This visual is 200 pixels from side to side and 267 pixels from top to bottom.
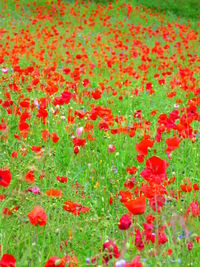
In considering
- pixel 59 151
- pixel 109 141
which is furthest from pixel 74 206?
pixel 109 141

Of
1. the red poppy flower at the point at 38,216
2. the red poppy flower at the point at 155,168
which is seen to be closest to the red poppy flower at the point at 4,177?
the red poppy flower at the point at 38,216

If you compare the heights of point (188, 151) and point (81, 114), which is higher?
point (81, 114)

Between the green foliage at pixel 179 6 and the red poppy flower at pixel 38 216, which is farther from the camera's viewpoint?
the green foliage at pixel 179 6

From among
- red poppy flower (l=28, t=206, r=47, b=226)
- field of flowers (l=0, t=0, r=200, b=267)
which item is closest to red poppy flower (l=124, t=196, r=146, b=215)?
field of flowers (l=0, t=0, r=200, b=267)

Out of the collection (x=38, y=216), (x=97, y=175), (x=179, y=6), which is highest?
(x=38, y=216)

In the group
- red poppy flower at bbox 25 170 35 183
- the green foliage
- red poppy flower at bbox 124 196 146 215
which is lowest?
the green foliage

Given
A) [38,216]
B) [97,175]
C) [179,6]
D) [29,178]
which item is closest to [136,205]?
[38,216]

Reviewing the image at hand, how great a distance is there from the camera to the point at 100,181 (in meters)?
2.97

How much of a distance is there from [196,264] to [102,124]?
1.39 meters

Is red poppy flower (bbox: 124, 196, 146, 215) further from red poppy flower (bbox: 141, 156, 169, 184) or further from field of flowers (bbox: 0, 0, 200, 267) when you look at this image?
red poppy flower (bbox: 141, 156, 169, 184)

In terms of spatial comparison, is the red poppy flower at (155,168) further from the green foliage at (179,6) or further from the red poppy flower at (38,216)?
the green foliage at (179,6)

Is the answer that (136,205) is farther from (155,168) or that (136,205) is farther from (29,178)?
(29,178)

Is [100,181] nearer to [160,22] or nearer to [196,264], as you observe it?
[196,264]

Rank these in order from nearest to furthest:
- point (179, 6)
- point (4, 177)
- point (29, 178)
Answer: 1. point (4, 177)
2. point (29, 178)
3. point (179, 6)
